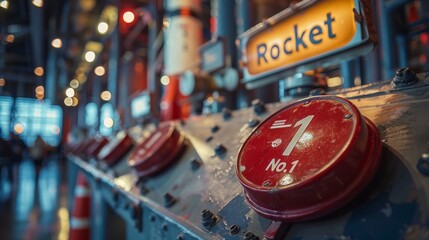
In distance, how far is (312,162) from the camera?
0.65 meters

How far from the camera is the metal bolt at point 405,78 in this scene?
0.81 meters

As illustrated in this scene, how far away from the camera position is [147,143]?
1736 millimetres

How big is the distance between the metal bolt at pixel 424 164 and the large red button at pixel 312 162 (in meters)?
0.08

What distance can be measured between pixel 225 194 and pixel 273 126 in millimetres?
275

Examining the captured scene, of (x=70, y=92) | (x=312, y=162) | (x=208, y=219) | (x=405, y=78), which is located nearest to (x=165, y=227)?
(x=208, y=219)

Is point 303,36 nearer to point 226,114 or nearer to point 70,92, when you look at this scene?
point 226,114

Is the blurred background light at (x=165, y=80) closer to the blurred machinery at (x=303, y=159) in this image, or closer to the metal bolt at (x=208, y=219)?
the blurred machinery at (x=303, y=159)

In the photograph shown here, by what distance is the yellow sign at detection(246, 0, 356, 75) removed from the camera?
1120 millimetres

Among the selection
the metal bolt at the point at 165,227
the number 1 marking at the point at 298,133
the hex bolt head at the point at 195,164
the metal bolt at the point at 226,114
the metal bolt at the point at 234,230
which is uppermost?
the metal bolt at the point at 226,114

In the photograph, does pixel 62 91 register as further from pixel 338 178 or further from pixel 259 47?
pixel 338 178

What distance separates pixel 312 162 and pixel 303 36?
778 mm

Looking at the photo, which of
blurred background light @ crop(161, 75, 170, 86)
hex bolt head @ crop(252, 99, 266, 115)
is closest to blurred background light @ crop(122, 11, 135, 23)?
blurred background light @ crop(161, 75, 170, 86)

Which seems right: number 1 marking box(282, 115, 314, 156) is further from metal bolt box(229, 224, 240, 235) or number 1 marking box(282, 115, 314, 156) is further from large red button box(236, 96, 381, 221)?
metal bolt box(229, 224, 240, 235)

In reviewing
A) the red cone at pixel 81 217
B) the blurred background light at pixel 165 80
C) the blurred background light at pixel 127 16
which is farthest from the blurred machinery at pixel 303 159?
the blurred background light at pixel 127 16
